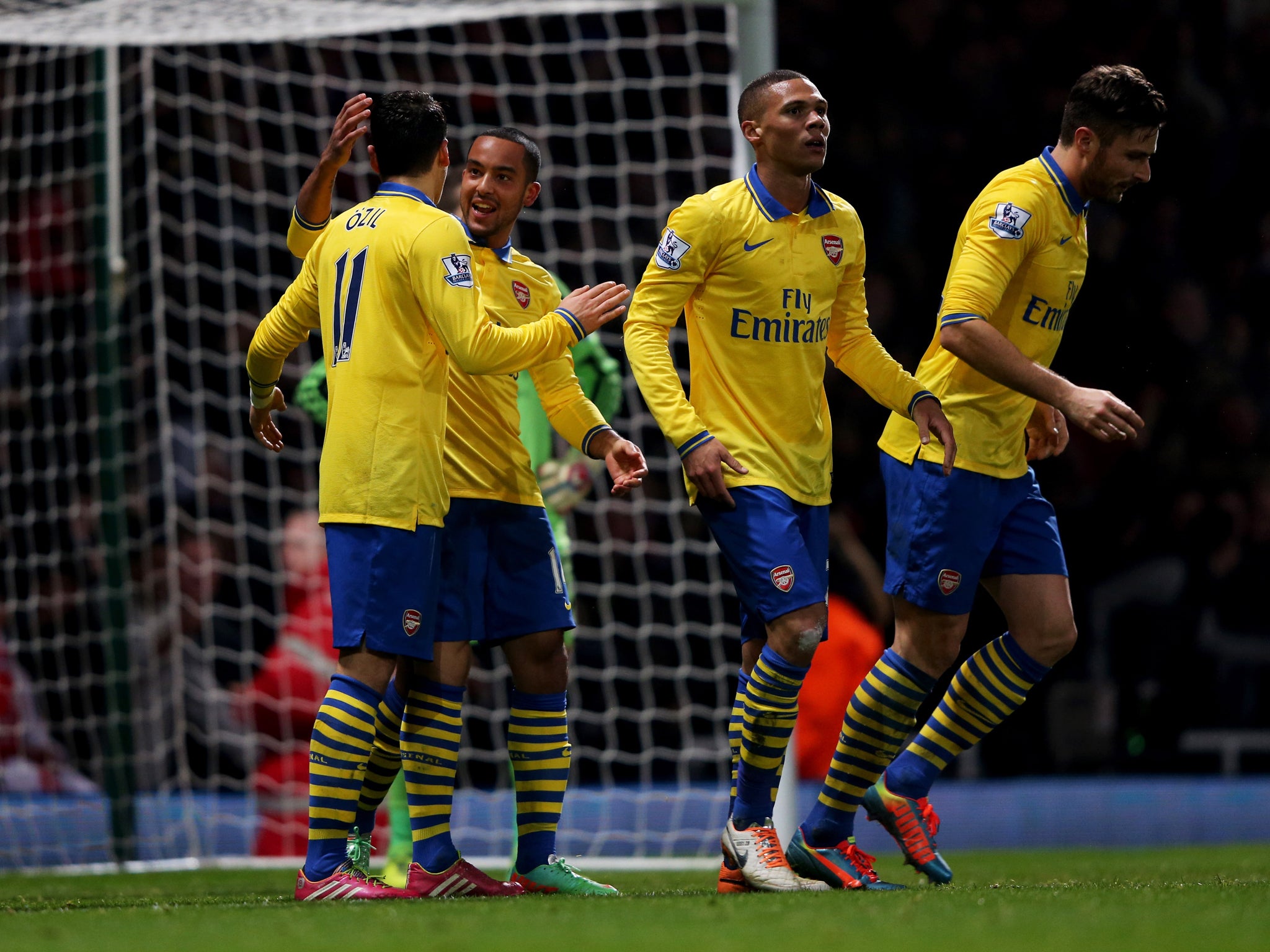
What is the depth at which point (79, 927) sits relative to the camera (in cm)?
308

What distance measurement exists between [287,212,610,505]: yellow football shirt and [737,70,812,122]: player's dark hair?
0.68 m

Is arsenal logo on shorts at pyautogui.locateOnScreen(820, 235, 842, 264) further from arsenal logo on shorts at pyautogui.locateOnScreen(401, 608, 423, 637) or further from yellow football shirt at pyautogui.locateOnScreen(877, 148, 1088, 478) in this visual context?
arsenal logo on shorts at pyautogui.locateOnScreen(401, 608, 423, 637)

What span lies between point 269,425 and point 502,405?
62cm

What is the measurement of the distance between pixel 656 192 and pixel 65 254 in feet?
9.75

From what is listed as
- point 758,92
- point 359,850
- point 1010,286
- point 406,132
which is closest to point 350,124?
point 406,132

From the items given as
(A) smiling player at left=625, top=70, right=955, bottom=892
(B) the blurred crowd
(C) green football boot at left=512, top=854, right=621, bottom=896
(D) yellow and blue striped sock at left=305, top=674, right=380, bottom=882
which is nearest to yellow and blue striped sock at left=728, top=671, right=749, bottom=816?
(A) smiling player at left=625, top=70, right=955, bottom=892

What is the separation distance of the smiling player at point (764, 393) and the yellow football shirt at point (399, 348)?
1.36 ft

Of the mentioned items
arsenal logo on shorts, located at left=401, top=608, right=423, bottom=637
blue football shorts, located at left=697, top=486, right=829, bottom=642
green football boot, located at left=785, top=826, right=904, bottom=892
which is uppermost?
blue football shorts, located at left=697, top=486, right=829, bottom=642

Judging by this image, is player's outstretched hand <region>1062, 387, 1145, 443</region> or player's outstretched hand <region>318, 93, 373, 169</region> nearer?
player's outstretched hand <region>1062, 387, 1145, 443</region>

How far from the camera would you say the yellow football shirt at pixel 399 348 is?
363 cm

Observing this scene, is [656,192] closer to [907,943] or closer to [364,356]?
[364,356]

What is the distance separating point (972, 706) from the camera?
13.8ft

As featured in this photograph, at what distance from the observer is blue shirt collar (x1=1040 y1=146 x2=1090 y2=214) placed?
4.18 metres

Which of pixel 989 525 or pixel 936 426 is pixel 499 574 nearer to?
pixel 936 426
